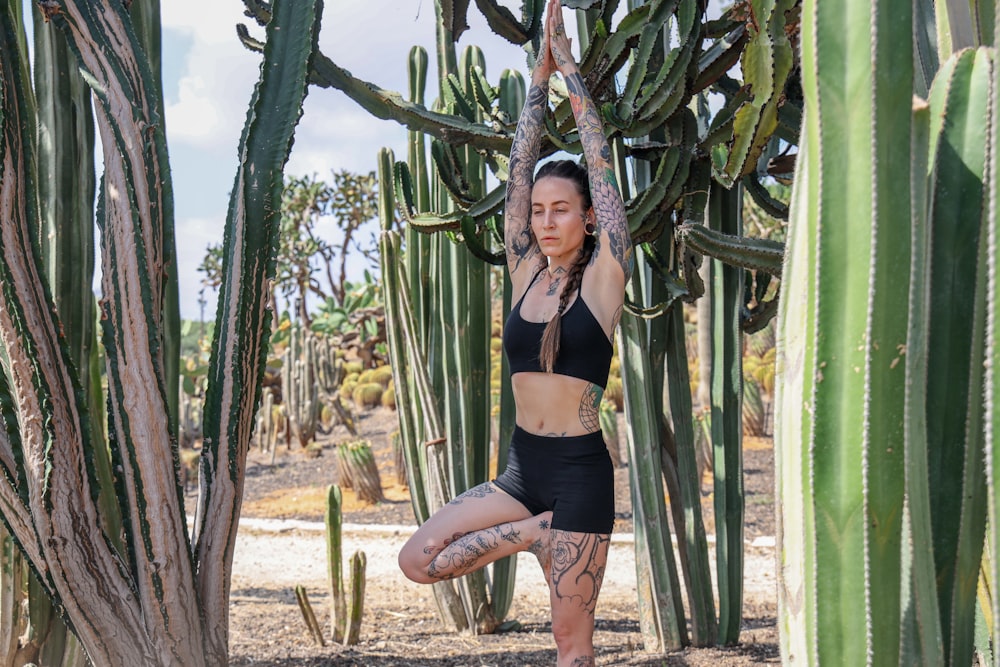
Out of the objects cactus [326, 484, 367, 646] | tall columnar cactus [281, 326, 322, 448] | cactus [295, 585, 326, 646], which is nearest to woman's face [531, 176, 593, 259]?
cactus [326, 484, 367, 646]

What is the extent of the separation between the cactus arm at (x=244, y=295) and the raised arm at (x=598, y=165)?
0.82 metres

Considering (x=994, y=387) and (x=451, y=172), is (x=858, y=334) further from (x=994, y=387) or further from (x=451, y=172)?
(x=451, y=172)

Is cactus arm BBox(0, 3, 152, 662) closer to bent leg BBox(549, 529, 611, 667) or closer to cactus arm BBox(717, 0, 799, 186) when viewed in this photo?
bent leg BBox(549, 529, 611, 667)

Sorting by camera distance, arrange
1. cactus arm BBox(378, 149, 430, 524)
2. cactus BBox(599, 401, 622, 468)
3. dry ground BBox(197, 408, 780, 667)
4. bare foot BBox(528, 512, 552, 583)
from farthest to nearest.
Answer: cactus BBox(599, 401, 622, 468), cactus arm BBox(378, 149, 430, 524), dry ground BBox(197, 408, 780, 667), bare foot BBox(528, 512, 552, 583)

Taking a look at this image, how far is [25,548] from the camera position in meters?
2.51

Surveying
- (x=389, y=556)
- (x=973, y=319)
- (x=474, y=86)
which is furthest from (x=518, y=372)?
(x=389, y=556)

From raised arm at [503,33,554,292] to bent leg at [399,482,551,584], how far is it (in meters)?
0.78

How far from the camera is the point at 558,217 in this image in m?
2.89

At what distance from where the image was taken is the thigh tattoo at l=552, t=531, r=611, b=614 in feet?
8.45

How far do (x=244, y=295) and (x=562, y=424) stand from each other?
1.01m

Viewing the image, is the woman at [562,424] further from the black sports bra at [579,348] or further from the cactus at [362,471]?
the cactus at [362,471]

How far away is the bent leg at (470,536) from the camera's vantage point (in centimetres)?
269

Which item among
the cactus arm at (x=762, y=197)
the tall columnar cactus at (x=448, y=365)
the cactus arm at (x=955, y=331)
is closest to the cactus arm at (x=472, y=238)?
the tall columnar cactus at (x=448, y=365)

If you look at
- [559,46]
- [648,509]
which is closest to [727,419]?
[648,509]
